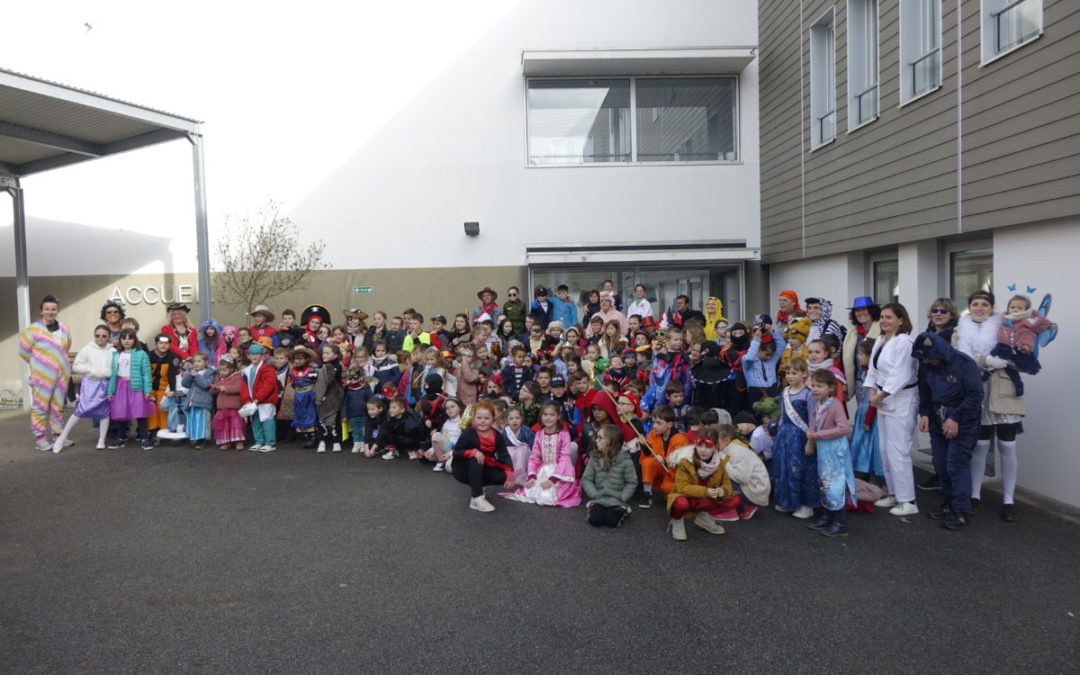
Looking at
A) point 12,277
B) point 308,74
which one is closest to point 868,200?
point 308,74

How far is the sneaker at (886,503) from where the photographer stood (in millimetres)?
6855

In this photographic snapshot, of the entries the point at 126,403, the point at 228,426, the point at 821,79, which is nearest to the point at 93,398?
the point at 126,403

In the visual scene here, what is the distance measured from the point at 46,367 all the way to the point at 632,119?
10.4m

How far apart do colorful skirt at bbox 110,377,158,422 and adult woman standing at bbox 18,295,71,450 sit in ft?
2.61

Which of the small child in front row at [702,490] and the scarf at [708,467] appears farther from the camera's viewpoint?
the scarf at [708,467]

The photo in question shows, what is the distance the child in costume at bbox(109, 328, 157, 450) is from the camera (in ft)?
32.9

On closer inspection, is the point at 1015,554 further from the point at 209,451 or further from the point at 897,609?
the point at 209,451

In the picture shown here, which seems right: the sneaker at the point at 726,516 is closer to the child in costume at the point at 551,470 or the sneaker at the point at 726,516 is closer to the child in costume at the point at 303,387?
the child in costume at the point at 551,470

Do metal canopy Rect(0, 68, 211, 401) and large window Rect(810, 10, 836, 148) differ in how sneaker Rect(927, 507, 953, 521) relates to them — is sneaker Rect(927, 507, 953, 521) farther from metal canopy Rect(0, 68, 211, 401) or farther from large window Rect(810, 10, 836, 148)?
metal canopy Rect(0, 68, 211, 401)

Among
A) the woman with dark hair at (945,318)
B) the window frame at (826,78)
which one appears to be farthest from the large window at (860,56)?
the woman with dark hair at (945,318)

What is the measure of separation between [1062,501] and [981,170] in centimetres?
334

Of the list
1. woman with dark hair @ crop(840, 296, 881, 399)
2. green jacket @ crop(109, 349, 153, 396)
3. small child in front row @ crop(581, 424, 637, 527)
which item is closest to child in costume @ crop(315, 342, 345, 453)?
green jacket @ crop(109, 349, 153, 396)

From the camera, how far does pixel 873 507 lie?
6.79m

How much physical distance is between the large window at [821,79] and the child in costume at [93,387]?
10752 millimetres
